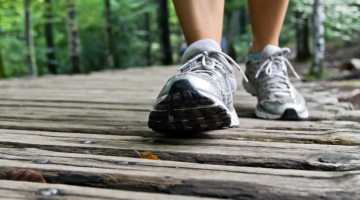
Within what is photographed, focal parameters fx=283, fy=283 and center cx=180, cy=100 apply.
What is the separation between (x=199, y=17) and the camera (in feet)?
3.89

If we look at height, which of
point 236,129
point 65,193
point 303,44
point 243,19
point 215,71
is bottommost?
point 303,44

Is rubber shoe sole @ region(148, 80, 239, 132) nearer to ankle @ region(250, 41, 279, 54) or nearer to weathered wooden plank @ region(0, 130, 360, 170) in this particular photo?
weathered wooden plank @ region(0, 130, 360, 170)

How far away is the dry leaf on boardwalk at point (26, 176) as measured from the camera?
68 cm

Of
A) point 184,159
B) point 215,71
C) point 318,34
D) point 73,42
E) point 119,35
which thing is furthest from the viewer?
point 119,35

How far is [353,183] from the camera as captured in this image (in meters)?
0.64

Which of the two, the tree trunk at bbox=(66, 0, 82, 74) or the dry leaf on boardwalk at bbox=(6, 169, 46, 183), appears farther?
the tree trunk at bbox=(66, 0, 82, 74)

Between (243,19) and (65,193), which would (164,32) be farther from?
(243,19)

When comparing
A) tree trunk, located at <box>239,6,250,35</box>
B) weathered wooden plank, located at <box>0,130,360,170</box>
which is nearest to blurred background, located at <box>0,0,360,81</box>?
tree trunk, located at <box>239,6,250,35</box>

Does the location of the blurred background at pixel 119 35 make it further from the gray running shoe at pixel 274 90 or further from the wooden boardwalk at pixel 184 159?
the wooden boardwalk at pixel 184 159

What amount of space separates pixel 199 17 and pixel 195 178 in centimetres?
73

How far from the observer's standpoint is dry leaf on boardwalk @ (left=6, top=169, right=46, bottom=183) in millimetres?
683

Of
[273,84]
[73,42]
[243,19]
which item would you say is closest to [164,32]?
[73,42]

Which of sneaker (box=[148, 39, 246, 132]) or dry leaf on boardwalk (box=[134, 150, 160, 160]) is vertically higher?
sneaker (box=[148, 39, 246, 132])

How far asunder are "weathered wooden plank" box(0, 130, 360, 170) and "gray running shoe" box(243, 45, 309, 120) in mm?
435
